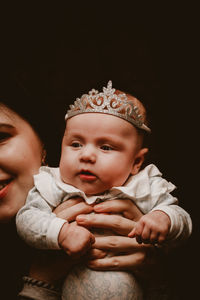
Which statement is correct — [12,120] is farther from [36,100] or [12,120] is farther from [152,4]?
[152,4]

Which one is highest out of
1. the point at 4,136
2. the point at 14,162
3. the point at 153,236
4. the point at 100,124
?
the point at 100,124

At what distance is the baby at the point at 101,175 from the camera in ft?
4.41

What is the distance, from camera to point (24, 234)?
134 cm

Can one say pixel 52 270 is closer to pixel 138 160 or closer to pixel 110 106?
pixel 138 160

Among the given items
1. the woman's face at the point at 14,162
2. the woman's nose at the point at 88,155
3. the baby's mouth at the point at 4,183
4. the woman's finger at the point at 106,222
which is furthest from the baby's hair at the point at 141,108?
the baby's mouth at the point at 4,183

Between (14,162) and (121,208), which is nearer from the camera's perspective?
(121,208)

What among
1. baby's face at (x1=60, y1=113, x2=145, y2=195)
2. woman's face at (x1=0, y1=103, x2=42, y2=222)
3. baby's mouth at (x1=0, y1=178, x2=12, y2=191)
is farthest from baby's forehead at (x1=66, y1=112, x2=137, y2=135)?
baby's mouth at (x1=0, y1=178, x2=12, y2=191)

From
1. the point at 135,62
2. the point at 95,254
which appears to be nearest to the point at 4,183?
the point at 95,254

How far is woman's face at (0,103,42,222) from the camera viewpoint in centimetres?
163

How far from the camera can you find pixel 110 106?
57.2 inches

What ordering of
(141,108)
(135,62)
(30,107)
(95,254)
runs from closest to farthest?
(95,254) < (141,108) < (30,107) < (135,62)

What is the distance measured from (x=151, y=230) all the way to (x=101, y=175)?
30cm

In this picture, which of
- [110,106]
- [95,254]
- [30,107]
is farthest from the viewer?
[30,107]

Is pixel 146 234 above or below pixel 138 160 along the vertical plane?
below
